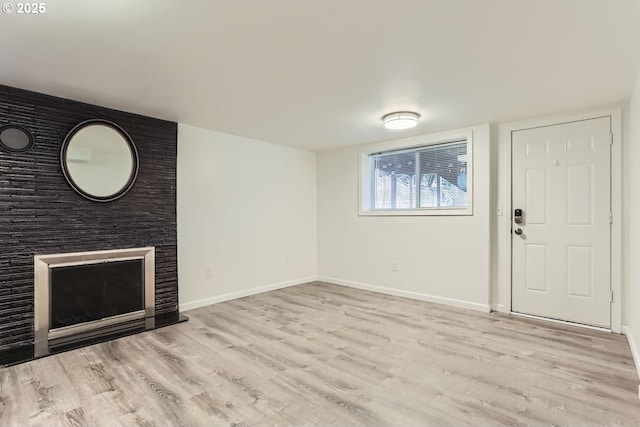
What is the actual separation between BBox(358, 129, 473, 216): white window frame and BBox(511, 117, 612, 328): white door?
467 mm

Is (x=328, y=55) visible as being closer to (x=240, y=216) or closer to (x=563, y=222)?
(x=240, y=216)

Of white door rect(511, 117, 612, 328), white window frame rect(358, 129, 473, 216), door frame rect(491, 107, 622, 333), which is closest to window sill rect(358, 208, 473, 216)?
white window frame rect(358, 129, 473, 216)

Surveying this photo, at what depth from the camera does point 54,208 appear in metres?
2.93

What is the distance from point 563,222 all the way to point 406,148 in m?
2.03

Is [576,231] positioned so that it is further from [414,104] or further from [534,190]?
[414,104]

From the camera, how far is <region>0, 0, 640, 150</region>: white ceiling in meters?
1.72

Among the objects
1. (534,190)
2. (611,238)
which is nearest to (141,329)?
(534,190)

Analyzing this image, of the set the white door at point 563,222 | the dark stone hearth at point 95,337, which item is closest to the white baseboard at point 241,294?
the dark stone hearth at point 95,337

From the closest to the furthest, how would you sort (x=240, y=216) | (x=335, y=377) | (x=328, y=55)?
(x=328, y=55) → (x=335, y=377) → (x=240, y=216)

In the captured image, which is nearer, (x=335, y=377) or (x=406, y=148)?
(x=335, y=377)

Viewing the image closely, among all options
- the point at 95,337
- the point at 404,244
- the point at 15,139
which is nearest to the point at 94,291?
the point at 95,337

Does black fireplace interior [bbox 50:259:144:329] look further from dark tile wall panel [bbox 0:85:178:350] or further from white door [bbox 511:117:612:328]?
white door [bbox 511:117:612:328]

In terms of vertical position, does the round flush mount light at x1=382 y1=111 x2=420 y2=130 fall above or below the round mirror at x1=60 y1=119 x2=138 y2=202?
above

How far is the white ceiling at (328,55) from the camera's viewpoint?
172cm
